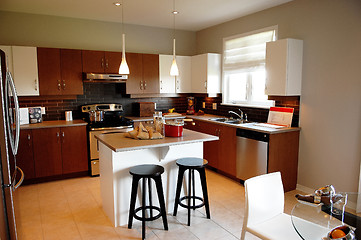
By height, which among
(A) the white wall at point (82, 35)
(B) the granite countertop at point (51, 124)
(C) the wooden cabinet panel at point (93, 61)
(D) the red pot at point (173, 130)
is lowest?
(B) the granite countertop at point (51, 124)

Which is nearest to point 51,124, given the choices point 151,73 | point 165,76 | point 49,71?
point 49,71

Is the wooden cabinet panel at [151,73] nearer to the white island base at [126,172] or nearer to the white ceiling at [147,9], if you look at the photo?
the white ceiling at [147,9]

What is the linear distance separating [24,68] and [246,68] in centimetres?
357

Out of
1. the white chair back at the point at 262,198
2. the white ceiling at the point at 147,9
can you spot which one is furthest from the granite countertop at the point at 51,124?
the white chair back at the point at 262,198

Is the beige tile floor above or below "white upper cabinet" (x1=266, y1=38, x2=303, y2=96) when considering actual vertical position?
below

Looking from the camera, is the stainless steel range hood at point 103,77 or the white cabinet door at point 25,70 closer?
the white cabinet door at point 25,70

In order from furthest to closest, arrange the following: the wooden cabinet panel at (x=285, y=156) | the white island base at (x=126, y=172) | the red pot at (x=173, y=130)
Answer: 1. the wooden cabinet panel at (x=285, y=156)
2. the red pot at (x=173, y=130)
3. the white island base at (x=126, y=172)

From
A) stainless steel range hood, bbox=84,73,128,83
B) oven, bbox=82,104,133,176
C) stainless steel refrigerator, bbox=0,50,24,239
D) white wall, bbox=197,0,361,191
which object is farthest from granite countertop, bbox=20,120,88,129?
white wall, bbox=197,0,361,191

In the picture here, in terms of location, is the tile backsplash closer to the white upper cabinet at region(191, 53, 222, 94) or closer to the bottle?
the white upper cabinet at region(191, 53, 222, 94)

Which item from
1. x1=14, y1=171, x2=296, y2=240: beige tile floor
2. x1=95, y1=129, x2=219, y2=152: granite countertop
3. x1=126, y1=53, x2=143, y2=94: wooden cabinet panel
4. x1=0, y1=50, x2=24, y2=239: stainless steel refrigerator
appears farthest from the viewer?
x1=126, y1=53, x2=143, y2=94: wooden cabinet panel

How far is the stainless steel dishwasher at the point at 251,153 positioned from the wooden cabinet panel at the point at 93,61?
2600 mm

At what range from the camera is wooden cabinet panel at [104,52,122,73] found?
4.76 m

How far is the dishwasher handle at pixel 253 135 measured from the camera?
365 cm

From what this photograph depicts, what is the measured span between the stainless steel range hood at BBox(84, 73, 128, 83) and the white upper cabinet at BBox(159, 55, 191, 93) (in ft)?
2.57
